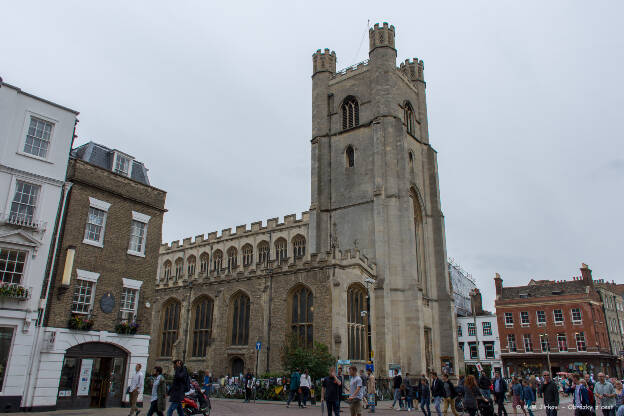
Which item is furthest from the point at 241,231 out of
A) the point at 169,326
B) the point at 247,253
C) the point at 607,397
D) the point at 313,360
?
the point at 607,397

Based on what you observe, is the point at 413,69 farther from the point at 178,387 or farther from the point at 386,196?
the point at 178,387

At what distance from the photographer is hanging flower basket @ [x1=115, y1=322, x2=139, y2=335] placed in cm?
1781

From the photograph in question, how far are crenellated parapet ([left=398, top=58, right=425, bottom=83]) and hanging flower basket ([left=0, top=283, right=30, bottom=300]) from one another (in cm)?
3854

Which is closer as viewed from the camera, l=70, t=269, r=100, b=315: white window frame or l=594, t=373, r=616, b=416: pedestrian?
l=594, t=373, r=616, b=416: pedestrian

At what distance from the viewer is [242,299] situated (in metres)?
31.3

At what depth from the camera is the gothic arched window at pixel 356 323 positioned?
27.8 meters

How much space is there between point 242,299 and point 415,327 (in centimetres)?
1207

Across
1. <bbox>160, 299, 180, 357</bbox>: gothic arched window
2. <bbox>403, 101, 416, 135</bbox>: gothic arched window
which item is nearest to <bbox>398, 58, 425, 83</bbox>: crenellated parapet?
<bbox>403, 101, 416, 135</bbox>: gothic arched window

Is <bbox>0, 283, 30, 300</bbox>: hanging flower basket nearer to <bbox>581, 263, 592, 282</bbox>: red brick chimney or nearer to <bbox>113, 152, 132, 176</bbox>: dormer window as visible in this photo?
<bbox>113, 152, 132, 176</bbox>: dormer window

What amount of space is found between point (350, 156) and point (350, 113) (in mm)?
4280

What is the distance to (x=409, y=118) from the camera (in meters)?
42.1

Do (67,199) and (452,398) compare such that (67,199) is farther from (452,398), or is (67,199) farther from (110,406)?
(452,398)

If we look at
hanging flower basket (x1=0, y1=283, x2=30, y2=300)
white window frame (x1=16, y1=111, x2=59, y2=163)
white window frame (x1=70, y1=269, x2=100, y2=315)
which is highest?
white window frame (x1=16, y1=111, x2=59, y2=163)

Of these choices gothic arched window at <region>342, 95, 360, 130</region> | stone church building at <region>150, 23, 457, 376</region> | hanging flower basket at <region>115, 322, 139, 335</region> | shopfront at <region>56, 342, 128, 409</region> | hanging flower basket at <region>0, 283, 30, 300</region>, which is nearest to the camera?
hanging flower basket at <region>0, 283, 30, 300</region>
